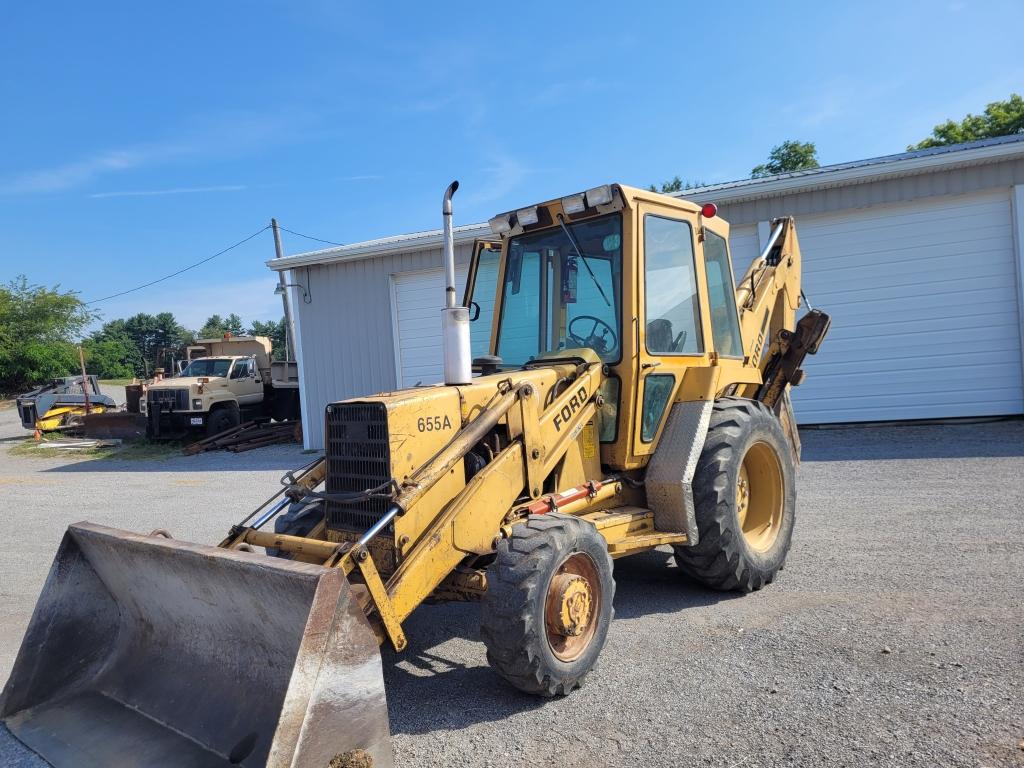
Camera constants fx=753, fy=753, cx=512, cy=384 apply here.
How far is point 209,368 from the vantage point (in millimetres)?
18828

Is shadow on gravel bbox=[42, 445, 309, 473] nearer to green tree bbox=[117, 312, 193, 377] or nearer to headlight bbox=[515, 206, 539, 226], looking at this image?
headlight bbox=[515, 206, 539, 226]

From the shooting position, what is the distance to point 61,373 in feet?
122

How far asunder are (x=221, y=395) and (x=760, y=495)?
15.2 m

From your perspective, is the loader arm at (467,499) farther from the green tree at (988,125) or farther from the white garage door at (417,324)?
the green tree at (988,125)

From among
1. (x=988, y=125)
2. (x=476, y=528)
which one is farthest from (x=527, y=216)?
(x=988, y=125)

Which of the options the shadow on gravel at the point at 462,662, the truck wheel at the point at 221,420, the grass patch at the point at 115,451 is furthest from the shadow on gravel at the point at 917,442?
the truck wheel at the point at 221,420

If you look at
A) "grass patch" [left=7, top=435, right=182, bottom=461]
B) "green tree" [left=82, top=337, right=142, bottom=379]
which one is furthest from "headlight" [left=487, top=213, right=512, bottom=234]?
"green tree" [left=82, top=337, right=142, bottom=379]

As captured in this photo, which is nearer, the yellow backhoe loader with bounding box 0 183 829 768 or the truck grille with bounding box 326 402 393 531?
the yellow backhoe loader with bounding box 0 183 829 768

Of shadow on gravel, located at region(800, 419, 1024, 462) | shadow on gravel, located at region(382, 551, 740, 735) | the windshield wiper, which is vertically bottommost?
shadow on gravel, located at region(382, 551, 740, 735)

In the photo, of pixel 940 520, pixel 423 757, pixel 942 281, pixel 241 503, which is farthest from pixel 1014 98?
pixel 423 757

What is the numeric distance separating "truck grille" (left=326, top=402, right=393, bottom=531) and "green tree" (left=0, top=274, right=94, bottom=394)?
3891 cm

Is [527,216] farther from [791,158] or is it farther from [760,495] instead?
[791,158]

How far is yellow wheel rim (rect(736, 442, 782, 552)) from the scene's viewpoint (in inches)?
210

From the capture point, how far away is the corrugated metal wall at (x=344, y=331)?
14555mm
